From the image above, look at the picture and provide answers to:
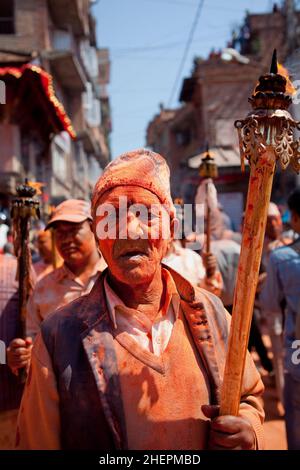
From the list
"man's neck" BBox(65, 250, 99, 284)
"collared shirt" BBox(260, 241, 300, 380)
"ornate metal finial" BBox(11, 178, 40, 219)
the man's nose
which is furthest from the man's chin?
"collared shirt" BBox(260, 241, 300, 380)

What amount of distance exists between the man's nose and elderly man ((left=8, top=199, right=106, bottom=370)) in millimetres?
1664

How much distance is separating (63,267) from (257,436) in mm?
2153

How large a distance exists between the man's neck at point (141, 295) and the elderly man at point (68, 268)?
5.07ft

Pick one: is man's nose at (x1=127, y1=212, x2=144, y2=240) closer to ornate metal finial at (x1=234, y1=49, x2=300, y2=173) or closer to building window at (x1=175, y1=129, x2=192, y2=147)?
ornate metal finial at (x1=234, y1=49, x2=300, y2=173)

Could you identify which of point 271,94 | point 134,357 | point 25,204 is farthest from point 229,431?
point 25,204

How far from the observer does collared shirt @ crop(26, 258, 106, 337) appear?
359 centimetres

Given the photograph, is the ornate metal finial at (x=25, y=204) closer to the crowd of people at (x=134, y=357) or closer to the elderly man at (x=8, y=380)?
the elderly man at (x=8, y=380)

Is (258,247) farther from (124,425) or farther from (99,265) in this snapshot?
(99,265)

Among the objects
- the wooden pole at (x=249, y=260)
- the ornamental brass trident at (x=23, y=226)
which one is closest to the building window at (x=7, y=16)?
the ornamental brass trident at (x=23, y=226)

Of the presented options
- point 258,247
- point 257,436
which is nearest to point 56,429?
point 257,436

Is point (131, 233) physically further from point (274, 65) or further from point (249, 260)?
point (274, 65)

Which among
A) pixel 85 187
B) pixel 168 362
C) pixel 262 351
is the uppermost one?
pixel 85 187

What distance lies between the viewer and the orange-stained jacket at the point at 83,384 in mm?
1824
